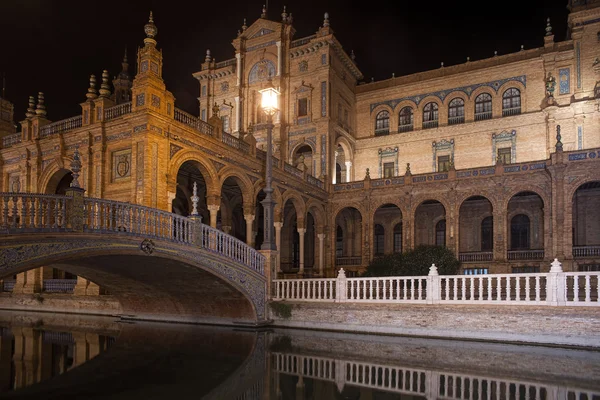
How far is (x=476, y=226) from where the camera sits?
102 feet

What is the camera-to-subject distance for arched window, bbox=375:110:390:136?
117 feet

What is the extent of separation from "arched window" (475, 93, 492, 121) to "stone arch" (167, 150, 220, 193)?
2069cm

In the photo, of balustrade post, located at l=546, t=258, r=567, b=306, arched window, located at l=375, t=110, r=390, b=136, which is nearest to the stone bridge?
balustrade post, located at l=546, t=258, r=567, b=306

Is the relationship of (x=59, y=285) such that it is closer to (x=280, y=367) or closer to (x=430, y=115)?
(x=280, y=367)

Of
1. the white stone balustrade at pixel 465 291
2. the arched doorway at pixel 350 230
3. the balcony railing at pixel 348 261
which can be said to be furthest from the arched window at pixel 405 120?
the white stone balustrade at pixel 465 291

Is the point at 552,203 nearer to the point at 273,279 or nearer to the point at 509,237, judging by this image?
the point at 509,237

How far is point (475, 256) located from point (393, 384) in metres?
21.5

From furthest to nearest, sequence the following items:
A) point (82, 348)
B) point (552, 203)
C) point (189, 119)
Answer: point (552, 203), point (189, 119), point (82, 348)

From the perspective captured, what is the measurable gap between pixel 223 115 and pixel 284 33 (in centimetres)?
747

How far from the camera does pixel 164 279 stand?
14.9m

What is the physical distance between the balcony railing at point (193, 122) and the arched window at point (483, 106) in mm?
20339

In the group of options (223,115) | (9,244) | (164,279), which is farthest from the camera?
(223,115)

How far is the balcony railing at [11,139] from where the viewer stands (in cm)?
2291

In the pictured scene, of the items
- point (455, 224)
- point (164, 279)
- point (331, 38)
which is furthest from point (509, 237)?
point (164, 279)
